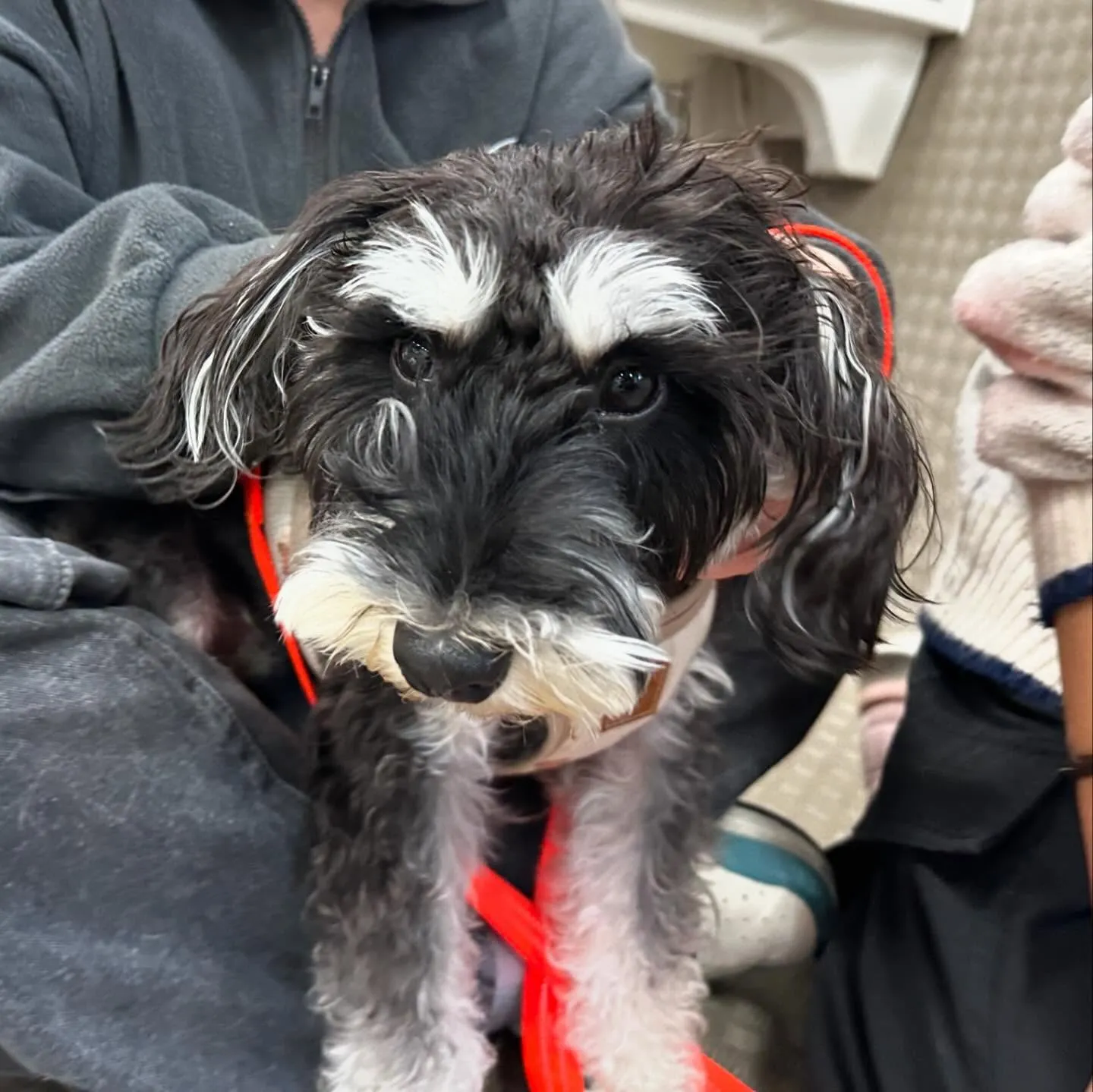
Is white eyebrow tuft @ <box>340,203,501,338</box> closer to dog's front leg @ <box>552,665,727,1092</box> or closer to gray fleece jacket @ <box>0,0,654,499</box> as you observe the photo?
gray fleece jacket @ <box>0,0,654,499</box>

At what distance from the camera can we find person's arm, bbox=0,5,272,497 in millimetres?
870

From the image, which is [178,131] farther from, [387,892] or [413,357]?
[387,892]

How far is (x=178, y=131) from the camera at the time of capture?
3.53 ft

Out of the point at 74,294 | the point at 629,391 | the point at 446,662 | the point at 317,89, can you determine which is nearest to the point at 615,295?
the point at 629,391

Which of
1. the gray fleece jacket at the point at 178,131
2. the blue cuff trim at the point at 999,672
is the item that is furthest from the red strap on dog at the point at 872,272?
the gray fleece jacket at the point at 178,131

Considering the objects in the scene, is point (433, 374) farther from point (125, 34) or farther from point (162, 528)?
point (125, 34)

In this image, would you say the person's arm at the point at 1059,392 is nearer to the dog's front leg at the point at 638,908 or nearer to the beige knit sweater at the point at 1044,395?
the beige knit sweater at the point at 1044,395

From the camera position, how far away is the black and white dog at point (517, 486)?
2.00 ft

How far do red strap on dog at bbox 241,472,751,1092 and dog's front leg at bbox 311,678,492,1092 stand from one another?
0.24 ft

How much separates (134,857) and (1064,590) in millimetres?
695

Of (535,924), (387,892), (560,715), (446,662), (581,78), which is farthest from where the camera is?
(581,78)

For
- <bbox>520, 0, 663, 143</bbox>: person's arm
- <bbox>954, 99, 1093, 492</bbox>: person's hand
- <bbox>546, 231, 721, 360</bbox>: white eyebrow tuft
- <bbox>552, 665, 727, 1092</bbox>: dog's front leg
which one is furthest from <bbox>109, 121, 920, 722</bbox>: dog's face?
<bbox>520, 0, 663, 143</bbox>: person's arm

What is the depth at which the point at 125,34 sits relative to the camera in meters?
1.02

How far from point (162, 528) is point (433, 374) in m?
0.43
